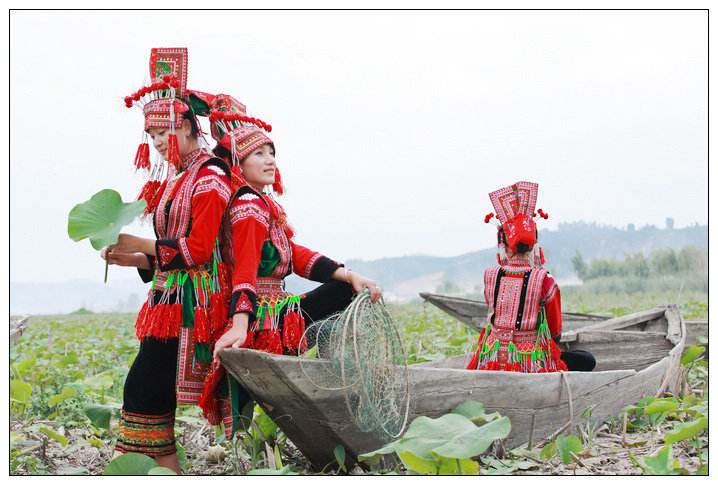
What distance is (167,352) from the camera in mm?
2861

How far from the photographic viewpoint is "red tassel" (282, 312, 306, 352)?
2.89 m

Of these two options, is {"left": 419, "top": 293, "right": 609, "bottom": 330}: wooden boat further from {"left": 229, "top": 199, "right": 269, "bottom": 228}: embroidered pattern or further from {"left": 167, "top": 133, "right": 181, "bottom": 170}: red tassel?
{"left": 167, "top": 133, "right": 181, "bottom": 170}: red tassel

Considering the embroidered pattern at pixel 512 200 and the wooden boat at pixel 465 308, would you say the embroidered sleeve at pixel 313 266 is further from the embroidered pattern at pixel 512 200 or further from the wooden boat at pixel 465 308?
the wooden boat at pixel 465 308

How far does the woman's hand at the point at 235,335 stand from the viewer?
264 cm

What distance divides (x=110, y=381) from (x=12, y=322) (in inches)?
27.1

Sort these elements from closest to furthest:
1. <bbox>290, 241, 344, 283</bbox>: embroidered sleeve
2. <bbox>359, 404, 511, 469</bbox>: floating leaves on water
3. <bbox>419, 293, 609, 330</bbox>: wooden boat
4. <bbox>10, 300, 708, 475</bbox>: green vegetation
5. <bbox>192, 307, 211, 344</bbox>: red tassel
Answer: <bbox>359, 404, 511, 469</bbox>: floating leaves on water < <bbox>10, 300, 708, 475</bbox>: green vegetation < <bbox>192, 307, 211, 344</bbox>: red tassel < <bbox>290, 241, 344, 283</bbox>: embroidered sleeve < <bbox>419, 293, 609, 330</bbox>: wooden boat

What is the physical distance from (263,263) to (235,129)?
1.80ft

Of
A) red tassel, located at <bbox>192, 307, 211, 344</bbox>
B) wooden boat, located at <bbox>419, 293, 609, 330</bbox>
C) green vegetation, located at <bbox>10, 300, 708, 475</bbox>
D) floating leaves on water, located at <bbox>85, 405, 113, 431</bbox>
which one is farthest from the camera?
wooden boat, located at <bbox>419, 293, 609, 330</bbox>

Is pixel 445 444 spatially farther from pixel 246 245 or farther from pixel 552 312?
pixel 552 312

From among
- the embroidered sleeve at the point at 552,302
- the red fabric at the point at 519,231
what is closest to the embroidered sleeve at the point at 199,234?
the red fabric at the point at 519,231

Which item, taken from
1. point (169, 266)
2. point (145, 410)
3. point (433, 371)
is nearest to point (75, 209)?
point (169, 266)

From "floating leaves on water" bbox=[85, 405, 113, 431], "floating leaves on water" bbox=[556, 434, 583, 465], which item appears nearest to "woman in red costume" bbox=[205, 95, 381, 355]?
"floating leaves on water" bbox=[556, 434, 583, 465]

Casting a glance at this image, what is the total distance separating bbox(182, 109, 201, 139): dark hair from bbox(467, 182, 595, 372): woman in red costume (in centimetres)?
171

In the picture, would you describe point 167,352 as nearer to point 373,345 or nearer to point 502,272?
point 373,345
